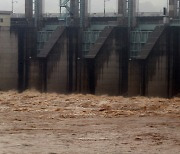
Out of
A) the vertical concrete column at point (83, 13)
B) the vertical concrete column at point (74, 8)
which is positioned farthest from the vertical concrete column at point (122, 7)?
the vertical concrete column at point (74, 8)

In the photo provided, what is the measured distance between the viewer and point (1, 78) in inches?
1578

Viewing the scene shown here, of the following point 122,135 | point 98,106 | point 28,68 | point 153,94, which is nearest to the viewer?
point 122,135

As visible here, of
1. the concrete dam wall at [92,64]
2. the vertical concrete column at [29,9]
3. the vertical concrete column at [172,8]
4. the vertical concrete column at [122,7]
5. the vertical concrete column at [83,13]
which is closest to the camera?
the concrete dam wall at [92,64]

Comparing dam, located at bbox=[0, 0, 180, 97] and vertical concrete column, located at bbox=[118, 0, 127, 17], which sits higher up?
vertical concrete column, located at bbox=[118, 0, 127, 17]

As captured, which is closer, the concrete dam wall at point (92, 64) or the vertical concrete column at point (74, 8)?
the concrete dam wall at point (92, 64)

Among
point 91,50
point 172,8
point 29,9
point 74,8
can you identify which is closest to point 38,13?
point 29,9

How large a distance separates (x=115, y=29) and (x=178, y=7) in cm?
445

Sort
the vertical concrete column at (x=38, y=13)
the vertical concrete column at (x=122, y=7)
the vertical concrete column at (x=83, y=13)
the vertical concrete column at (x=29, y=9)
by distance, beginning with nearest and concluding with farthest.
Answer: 1. the vertical concrete column at (x=122, y=7)
2. the vertical concrete column at (x=83, y=13)
3. the vertical concrete column at (x=29, y=9)
4. the vertical concrete column at (x=38, y=13)

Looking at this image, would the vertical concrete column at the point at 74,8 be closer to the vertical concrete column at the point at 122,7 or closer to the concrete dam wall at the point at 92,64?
the concrete dam wall at the point at 92,64

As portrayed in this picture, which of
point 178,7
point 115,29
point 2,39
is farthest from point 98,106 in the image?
point 2,39

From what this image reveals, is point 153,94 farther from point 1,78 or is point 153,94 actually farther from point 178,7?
point 1,78

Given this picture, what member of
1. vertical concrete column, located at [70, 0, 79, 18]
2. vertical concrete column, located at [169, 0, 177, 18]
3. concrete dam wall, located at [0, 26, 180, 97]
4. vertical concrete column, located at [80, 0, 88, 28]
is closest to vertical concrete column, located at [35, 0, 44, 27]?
concrete dam wall, located at [0, 26, 180, 97]

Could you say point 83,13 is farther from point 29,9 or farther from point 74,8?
point 29,9

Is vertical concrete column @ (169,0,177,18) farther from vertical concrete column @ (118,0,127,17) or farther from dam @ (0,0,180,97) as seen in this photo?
vertical concrete column @ (118,0,127,17)
